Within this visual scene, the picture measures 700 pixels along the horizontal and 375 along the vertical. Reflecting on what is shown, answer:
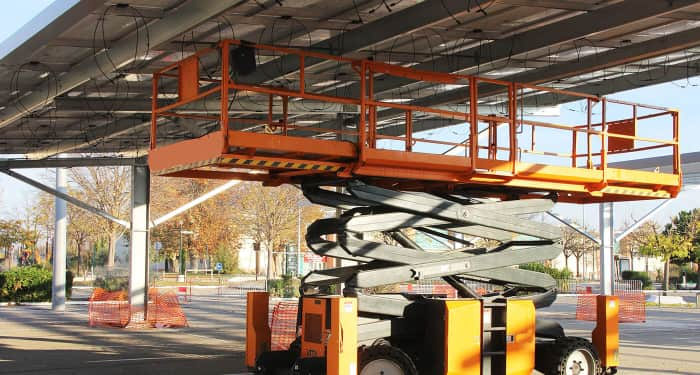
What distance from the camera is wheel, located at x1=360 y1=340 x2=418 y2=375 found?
38.3ft

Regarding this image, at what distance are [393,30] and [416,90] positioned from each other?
6.54m

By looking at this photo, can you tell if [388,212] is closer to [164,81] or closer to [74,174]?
[164,81]

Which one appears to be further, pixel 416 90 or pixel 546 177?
pixel 416 90

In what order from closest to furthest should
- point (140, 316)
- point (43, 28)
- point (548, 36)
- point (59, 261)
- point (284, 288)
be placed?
point (43, 28), point (548, 36), point (140, 316), point (59, 261), point (284, 288)

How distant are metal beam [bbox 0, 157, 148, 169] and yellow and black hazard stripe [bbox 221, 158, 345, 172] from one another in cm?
1683

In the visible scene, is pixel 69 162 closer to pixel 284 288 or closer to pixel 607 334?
pixel 284 288

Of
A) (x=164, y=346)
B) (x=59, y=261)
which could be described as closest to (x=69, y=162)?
(x=59, y=261)

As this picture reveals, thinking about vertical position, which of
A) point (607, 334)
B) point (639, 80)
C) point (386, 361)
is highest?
point (639, 80)

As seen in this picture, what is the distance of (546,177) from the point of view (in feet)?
44.9

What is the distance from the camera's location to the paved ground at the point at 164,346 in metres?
16.4

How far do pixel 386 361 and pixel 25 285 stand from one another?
2966 cm

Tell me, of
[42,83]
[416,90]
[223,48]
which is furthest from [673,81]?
[42,83]

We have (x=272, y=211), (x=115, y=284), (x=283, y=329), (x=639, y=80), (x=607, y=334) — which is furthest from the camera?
(x=272, y=211)

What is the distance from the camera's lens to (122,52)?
14.3 meters
